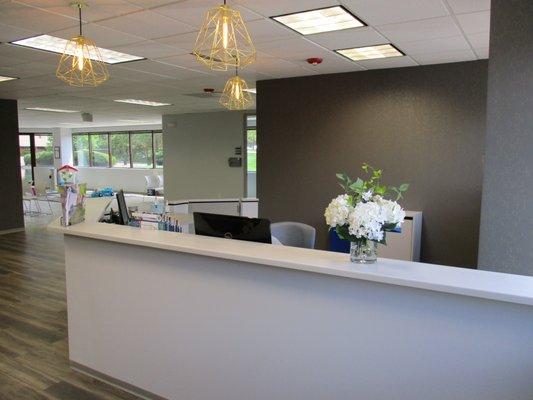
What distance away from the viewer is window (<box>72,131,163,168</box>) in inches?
618

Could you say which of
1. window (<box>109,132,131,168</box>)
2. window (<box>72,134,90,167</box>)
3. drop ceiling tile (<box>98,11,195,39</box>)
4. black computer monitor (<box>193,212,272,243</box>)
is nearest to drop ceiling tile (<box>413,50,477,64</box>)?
drop ceiling tile (<box>98,11,195,39</box>)

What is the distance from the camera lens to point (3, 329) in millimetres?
3807

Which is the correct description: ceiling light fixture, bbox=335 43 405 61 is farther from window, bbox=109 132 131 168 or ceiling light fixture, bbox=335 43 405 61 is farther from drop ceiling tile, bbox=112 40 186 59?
window, bbox=109 132 131 168

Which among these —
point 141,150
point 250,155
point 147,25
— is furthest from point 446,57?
point 141,150

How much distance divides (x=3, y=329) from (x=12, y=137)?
223 inches

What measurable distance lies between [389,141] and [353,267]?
151 inches

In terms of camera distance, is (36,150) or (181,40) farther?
(36,150)

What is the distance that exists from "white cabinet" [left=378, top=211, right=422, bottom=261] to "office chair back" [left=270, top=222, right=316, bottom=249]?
1597 mm

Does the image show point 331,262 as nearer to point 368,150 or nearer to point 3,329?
point 3,329

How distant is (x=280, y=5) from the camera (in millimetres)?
3062

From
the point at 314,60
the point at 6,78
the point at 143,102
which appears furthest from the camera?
the point at 143,102

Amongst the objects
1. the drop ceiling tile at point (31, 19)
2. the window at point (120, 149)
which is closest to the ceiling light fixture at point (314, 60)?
the drop ceiling tile at point (31, 19)

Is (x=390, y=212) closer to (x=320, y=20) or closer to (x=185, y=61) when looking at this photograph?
(x=320, y=20)

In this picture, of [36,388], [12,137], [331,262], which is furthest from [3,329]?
[12,137]
